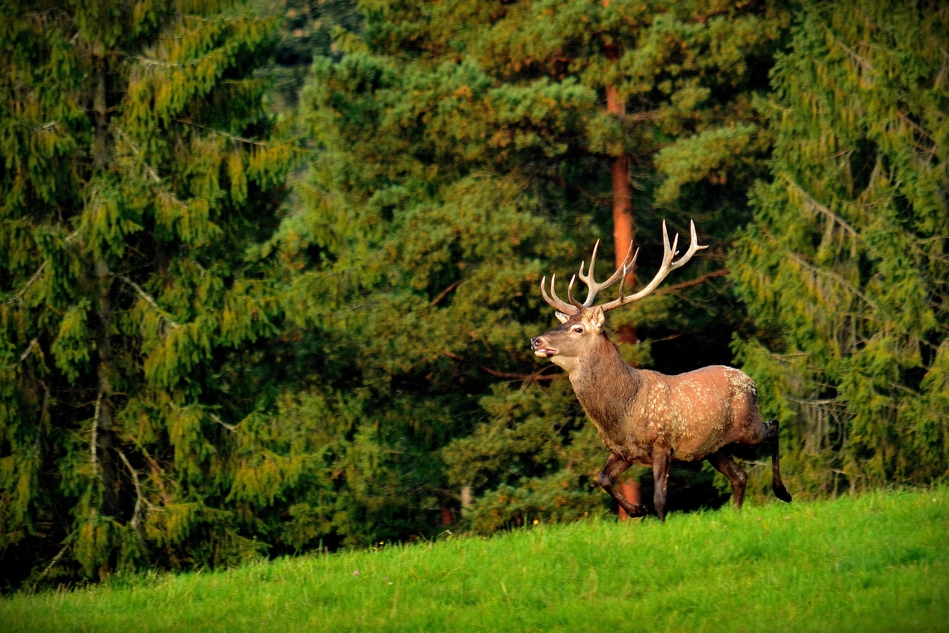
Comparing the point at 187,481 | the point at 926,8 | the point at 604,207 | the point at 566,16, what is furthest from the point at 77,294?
the point at 926,8

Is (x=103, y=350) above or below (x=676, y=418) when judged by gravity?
below

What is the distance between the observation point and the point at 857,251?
20.4 metres

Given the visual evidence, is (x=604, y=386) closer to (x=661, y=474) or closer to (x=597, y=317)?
(x=597, y=317)

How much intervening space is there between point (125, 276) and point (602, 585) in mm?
10976

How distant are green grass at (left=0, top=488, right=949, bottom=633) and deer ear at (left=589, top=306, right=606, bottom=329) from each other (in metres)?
2.06

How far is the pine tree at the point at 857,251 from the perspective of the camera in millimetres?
19375

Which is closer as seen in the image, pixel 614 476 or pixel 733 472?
pixel 614 476

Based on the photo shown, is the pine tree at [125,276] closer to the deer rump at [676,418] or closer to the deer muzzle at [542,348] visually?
the deer muzzle at [542,348]

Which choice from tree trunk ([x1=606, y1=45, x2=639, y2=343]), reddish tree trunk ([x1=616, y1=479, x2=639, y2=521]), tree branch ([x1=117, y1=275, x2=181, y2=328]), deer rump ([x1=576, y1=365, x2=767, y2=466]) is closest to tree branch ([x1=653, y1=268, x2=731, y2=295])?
tree trunk ([x1=606, y1=45, x2=639, y2=343])

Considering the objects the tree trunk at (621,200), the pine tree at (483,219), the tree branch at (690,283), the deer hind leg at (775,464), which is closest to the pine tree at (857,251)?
the tree branch at (690,283)

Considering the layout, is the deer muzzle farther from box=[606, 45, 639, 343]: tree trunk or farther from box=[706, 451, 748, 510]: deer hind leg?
box=[606, 45, 639, 343]: tree trunk

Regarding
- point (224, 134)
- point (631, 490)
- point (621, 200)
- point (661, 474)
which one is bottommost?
point (631, 490)

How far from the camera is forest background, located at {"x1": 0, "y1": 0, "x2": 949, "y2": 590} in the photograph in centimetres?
1758

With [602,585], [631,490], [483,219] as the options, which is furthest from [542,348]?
[483,219]
